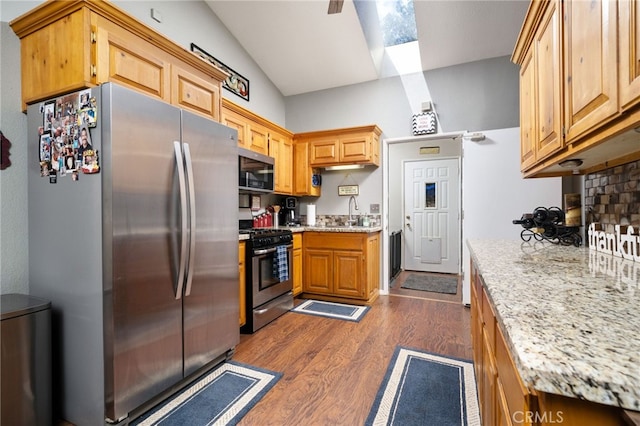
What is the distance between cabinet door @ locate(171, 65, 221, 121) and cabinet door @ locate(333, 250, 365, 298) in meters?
2.14

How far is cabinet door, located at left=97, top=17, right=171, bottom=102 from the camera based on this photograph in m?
1.66

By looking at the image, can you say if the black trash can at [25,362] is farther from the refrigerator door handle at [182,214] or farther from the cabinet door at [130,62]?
the cabinet door at [130,62]

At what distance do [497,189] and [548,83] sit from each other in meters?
2.14

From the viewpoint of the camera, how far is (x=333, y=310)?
3.42 m

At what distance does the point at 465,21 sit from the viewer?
10.4 ft

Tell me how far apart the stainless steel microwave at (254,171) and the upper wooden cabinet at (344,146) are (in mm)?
846

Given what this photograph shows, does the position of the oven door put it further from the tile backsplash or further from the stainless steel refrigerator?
the tile backsplash

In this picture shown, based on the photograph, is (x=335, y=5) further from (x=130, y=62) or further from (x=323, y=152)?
(x=323, y=152)

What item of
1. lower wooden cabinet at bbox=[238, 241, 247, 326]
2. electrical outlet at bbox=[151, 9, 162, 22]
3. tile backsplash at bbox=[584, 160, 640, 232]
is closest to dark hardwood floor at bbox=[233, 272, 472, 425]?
lower wooden cabinet at bbox=[238, 241, 247, 326]

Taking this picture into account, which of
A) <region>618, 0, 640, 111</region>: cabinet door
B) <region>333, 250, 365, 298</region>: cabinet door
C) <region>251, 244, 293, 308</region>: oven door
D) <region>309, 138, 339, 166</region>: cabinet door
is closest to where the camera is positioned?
<region>618, 0, 640, 111</region>: cabinet door

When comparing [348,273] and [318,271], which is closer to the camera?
[348,273]

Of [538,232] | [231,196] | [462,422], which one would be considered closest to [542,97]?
[538,232]

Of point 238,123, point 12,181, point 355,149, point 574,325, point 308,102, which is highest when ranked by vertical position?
point 308,102

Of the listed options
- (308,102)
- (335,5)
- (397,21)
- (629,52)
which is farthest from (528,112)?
(308,102)
